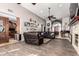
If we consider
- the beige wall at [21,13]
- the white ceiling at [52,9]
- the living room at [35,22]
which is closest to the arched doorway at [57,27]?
the living room at [35,22]

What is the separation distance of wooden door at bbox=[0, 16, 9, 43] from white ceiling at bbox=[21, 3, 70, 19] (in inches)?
34.5

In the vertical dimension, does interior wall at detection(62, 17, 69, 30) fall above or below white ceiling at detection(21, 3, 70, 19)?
below

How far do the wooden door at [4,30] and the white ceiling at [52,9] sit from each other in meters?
0.88

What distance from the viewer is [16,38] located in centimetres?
291

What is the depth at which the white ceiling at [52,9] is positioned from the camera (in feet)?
8.65

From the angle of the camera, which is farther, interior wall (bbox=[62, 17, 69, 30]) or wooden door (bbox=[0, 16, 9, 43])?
wooden door (bbox=[0, 16, 9, 43])

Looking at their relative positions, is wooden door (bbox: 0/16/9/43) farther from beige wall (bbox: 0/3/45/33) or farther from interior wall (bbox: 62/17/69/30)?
A: interior wall (bbox: 62/17/69/30)

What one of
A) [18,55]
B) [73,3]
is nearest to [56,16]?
[73,3]

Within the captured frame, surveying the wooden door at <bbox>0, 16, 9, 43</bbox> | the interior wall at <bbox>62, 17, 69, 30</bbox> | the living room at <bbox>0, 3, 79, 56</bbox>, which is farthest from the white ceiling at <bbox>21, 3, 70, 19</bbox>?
the wooden door at <bbox>0, 16, 9, 43</bbox>

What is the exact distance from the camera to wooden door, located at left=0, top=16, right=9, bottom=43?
284 cm

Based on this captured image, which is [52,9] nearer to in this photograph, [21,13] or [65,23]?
[65,23]

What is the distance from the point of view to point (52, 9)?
2.69 metres

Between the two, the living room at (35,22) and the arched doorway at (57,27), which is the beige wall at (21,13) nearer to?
the living room at (35,22)

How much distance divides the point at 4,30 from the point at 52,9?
1.77 metres
